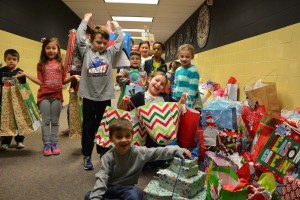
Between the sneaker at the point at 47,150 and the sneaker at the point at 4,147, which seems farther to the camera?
the sneaker at the point at 4,147

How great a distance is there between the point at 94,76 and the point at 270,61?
1989 mm

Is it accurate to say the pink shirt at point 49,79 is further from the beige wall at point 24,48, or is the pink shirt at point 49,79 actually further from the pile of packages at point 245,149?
the pile of packages at point 245,149

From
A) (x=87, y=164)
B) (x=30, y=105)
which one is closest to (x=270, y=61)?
(x=87, y=164)

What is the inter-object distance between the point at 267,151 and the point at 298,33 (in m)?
1.26

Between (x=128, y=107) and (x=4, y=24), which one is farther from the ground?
(x=4, y=24)

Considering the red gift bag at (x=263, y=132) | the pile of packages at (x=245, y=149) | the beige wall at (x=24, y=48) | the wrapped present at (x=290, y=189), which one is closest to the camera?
the pile of packages at (x=245, y=149)

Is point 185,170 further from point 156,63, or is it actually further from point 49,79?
point 156,63

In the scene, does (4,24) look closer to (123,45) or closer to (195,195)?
(123,45)

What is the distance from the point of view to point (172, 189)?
179 centimetres

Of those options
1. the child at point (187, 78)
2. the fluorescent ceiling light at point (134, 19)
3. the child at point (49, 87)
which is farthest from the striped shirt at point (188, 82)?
the fluorescent ceiling light at point (134, 19)

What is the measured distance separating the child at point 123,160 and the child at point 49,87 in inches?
54.2

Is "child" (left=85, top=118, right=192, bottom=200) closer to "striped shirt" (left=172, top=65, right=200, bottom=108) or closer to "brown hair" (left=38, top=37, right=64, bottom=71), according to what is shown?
"striped shirt" (left=172, top=65, right=200, bottom=108)

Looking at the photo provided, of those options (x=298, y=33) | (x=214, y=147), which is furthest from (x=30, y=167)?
(x=298, y=33)

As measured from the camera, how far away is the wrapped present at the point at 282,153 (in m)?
1.97
